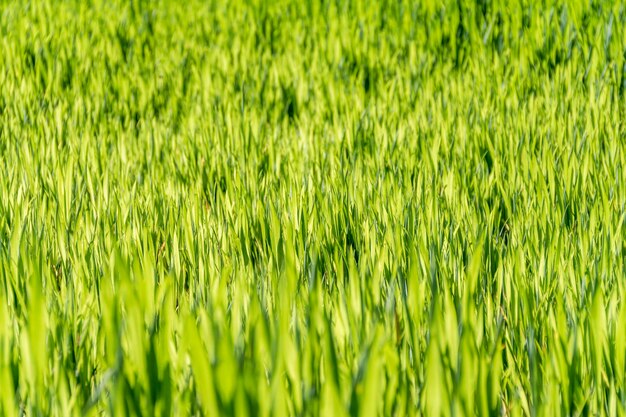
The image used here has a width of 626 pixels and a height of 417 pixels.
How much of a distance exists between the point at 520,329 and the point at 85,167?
49.7 inches

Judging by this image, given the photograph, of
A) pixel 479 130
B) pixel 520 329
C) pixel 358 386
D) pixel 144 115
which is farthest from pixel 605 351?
pixel 144 115

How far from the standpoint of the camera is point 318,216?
5.05 ft

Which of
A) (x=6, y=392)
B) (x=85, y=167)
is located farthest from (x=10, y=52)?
(x=6, y=392)

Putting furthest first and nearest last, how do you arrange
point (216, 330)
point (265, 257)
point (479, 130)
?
point (479, 130), point (265, 257), point (216, 330)

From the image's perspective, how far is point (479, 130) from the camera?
221cm

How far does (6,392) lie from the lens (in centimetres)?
82

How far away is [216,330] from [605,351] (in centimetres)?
51

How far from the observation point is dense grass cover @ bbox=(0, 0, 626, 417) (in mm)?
820

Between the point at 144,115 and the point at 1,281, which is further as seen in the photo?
the point at 144,115

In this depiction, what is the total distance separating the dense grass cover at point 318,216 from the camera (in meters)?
0.82

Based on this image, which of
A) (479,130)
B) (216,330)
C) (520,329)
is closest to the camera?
(216,330)

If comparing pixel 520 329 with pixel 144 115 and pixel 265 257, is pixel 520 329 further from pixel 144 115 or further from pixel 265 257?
pixel 144 115

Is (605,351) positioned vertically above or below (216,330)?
below

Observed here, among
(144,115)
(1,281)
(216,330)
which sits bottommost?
(144,115)
